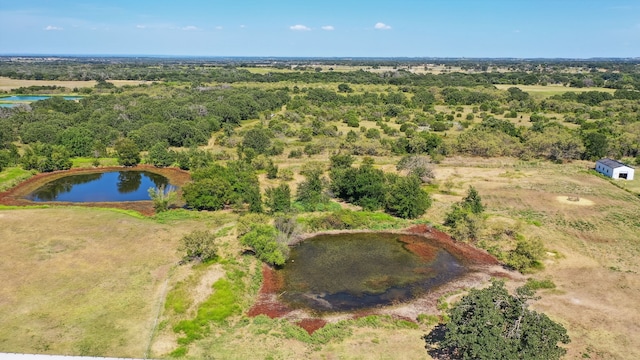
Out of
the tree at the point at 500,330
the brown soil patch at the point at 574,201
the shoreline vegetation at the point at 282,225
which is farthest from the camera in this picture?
the brown soil patch at the point at 574,201

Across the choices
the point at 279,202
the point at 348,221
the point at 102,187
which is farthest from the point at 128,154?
the point at 348,221

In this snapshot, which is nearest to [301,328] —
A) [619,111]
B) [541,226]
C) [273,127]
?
[541,226]

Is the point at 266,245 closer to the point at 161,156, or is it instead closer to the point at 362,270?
the point at 362,270

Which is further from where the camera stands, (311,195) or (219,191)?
(311,195)

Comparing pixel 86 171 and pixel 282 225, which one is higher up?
pixel 282 225

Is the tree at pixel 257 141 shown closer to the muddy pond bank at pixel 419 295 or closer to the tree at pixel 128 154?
the tree at pixel 128 154

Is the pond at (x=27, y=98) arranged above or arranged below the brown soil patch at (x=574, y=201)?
above

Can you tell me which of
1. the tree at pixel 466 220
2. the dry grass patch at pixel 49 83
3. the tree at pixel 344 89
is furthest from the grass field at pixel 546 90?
the dry grass patch at pixel 49 83

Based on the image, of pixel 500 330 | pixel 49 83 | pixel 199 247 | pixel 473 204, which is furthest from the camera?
pixel 49 83
